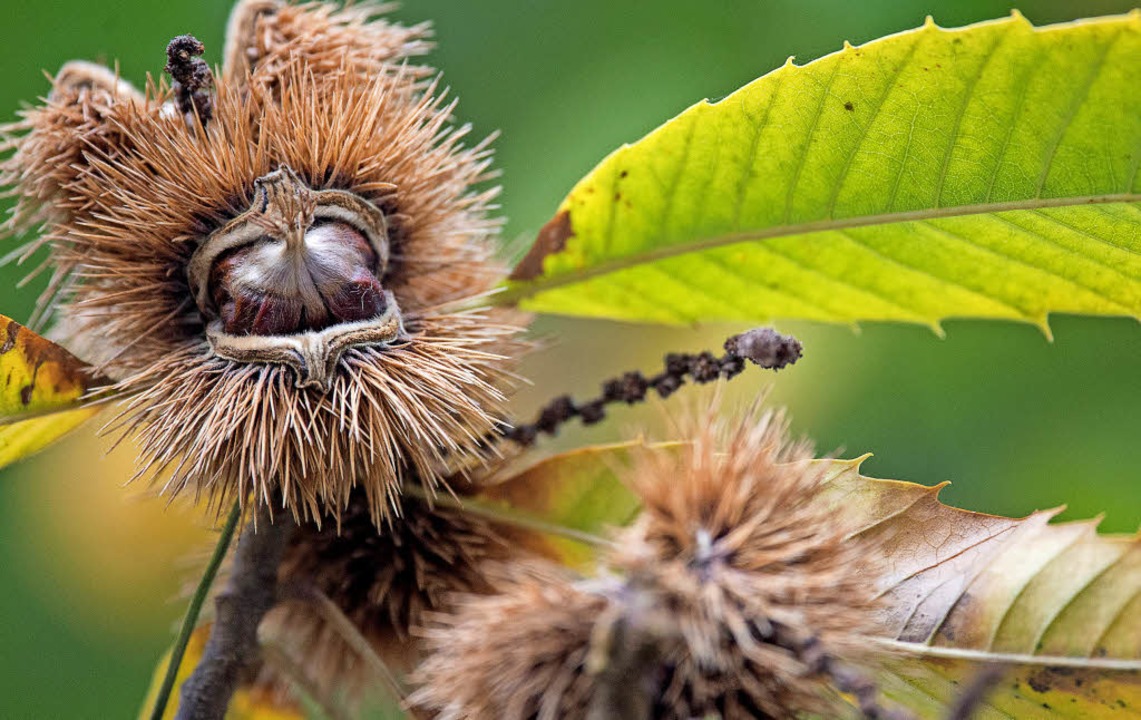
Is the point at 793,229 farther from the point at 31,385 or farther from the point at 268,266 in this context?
the point at 31,385

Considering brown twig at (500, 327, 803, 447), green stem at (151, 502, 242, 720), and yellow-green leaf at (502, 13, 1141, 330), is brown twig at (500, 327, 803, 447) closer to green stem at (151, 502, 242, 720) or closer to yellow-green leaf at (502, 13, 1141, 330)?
yellow-green leaf at (502, 13, 1141, 330)

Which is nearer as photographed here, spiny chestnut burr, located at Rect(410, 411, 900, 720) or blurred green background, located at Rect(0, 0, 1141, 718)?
spiny chestnut burr, located at Rect(410, 411, 900, 720)

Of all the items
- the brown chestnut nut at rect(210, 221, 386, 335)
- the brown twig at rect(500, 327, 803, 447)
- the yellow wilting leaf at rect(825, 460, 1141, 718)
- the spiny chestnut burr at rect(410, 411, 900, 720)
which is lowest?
the yellow wilting leaf at rect(825, 460, 1141, 718)

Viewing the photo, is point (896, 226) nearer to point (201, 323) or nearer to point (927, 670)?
point (927, 670)

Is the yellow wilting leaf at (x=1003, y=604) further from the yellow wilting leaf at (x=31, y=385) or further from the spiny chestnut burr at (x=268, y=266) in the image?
the yellow wilting leaf at (x=31, y=385)

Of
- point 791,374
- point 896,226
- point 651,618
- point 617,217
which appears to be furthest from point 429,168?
point 791,374

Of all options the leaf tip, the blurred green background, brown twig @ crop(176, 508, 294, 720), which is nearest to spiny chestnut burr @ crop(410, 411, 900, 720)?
brown twig @ crop(176, 508, 294, 720)

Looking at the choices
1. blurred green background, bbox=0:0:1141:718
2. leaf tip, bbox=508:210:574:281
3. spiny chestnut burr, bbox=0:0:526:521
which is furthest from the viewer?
blurred green background, bbox=0:0:1141:718
